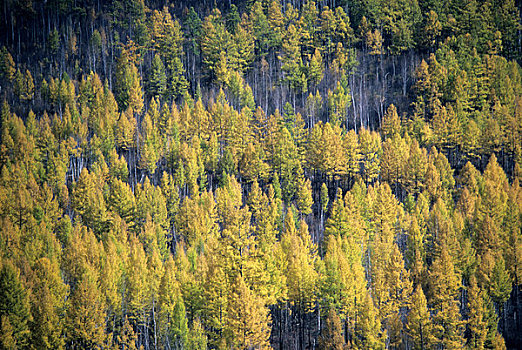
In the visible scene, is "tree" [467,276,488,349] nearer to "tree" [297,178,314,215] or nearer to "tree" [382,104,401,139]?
"tree" [297,178,314,215]

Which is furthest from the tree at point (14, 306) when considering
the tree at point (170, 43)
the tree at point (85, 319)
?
the tree at point (170, 43)

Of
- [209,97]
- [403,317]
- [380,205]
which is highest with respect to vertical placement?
[209,97]

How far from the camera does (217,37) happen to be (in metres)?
131

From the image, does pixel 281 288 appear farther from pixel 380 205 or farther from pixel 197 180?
pixel 197 180

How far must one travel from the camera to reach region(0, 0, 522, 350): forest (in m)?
53.3

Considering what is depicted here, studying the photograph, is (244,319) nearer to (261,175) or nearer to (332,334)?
(332,334)

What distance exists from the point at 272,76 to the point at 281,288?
243ft

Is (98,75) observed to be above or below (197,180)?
above

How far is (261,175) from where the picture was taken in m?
89.1

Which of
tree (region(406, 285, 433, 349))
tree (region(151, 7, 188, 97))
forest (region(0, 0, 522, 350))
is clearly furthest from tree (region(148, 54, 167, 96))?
tree (region(406, 285, 433, 349))

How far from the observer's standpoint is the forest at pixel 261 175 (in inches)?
2099

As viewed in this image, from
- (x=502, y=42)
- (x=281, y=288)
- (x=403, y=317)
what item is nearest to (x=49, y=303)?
(x=281, y=288)

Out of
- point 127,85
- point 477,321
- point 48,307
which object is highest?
point 127,85

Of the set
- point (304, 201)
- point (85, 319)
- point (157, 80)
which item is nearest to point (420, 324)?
point (85, 319)
